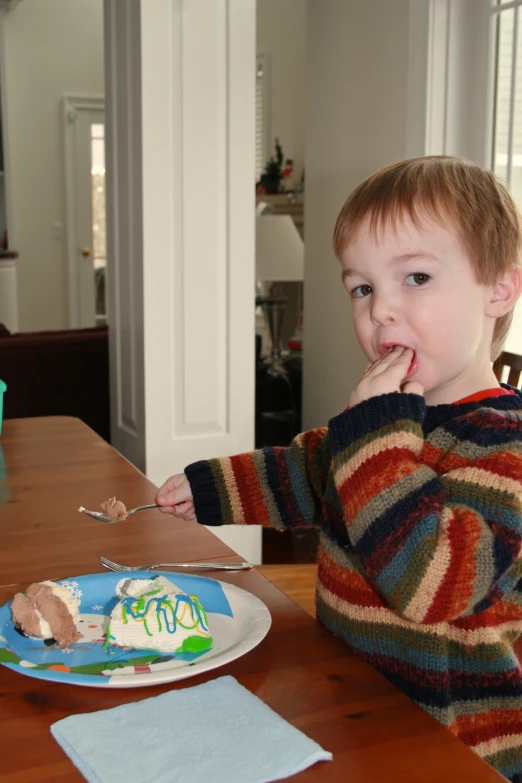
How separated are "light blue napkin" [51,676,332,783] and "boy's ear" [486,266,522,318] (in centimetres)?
47

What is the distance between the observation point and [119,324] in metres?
3.02

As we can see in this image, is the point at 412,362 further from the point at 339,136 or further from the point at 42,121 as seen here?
the point at 42,121

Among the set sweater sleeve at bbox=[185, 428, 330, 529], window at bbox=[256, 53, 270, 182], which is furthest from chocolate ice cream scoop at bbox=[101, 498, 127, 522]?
window at bbox=[256, 53, 270, 182]

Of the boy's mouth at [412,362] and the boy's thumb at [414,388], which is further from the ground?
the boy's mouth at [412,362]

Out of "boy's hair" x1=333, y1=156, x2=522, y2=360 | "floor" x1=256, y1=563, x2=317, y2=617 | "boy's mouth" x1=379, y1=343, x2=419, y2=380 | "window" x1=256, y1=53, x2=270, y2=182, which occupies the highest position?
"window" x1=256, y1=53, x2=270, y2=182

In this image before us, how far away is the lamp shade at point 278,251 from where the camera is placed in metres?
4.11

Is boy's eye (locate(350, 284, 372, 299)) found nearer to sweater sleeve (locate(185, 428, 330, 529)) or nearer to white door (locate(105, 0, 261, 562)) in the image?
sweater sleeve (locate(185, 428, 330, 529))

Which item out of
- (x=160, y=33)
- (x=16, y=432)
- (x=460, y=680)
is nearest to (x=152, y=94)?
(x=160, y=33)

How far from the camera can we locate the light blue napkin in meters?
0.59

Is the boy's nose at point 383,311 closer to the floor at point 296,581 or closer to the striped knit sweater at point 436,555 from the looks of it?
the striped knit sweater at point 436,555

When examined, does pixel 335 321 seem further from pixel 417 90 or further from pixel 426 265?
pixel 426 265

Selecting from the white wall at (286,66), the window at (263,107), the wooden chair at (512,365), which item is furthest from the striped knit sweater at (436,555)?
Answer: the window at (263,107)

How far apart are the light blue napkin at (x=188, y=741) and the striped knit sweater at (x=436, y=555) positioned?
0.57 feet

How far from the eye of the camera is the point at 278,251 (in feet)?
13.5
